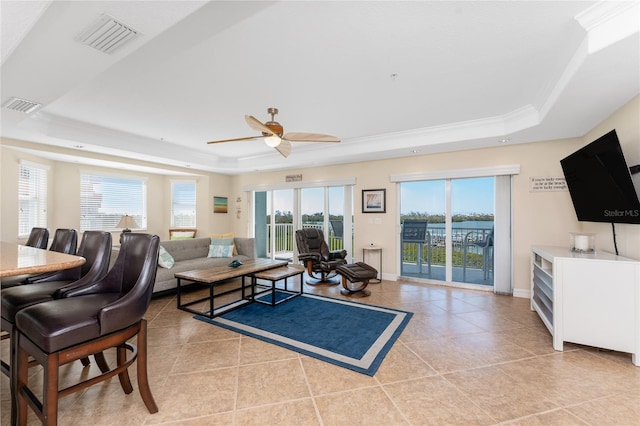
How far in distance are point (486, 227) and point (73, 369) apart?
18.4 feet

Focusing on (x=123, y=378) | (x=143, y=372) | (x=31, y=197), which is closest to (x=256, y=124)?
(x=143, y=372)

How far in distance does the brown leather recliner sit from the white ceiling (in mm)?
2080

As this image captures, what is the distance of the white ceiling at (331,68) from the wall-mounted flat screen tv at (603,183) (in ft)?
1.70

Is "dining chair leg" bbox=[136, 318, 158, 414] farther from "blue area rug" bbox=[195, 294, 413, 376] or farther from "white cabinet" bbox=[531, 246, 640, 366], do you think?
"white cabinet" bbox=[531, 246, 640, 366]

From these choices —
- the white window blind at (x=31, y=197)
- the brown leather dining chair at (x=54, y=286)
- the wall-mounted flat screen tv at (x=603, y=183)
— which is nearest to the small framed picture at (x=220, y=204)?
the white window blind at (x=31, y=197)

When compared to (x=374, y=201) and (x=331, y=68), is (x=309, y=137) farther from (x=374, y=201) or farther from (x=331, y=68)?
(x=374, y=201)

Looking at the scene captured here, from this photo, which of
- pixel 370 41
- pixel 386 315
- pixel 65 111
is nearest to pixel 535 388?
pixel 386 315

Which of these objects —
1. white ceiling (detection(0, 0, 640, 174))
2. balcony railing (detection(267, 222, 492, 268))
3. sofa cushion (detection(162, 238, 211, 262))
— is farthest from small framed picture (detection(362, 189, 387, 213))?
sofa cushion (detection(162, 238, 211, 262))

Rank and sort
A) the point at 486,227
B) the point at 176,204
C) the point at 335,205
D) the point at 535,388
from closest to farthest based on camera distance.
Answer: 1. the point at 535,388
2. the point at 486,227
3. the point at 335,205
4. the point at 176,204

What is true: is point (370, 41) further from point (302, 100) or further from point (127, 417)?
point (127, 417)

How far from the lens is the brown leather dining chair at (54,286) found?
5.73 feet

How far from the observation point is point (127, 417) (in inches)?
67.1

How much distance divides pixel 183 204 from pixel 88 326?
20.7 feet

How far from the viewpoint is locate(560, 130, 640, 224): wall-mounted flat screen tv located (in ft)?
8.10
